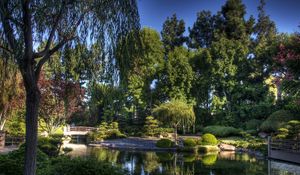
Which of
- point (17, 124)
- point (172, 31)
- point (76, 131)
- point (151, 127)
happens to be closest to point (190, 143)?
point (151, 127)

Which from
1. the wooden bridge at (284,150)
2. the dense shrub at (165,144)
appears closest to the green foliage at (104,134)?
the dense shrub at (165,144)

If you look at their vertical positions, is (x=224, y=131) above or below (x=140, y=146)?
above

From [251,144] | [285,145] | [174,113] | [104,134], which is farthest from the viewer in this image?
[104,134]

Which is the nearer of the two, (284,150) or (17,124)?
(284,150)

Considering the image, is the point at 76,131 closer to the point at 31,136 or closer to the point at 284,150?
the point at 284,150

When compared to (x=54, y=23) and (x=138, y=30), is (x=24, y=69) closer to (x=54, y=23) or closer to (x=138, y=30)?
(x=54, y=23)

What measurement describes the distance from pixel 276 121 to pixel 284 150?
11084 mm

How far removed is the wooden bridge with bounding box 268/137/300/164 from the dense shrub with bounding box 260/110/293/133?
343 inches

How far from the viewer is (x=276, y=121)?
30922 millimetres

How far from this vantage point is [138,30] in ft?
17.2

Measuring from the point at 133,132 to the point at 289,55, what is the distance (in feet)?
88.5

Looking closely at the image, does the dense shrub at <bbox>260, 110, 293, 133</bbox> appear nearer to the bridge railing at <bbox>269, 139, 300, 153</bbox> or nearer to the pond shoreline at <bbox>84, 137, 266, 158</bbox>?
the pond shoreline at <bbox>84, 137, 266, 158</bbox>

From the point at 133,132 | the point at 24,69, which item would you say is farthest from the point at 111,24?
the point at 133,132

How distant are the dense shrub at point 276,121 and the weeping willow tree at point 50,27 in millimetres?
27533
